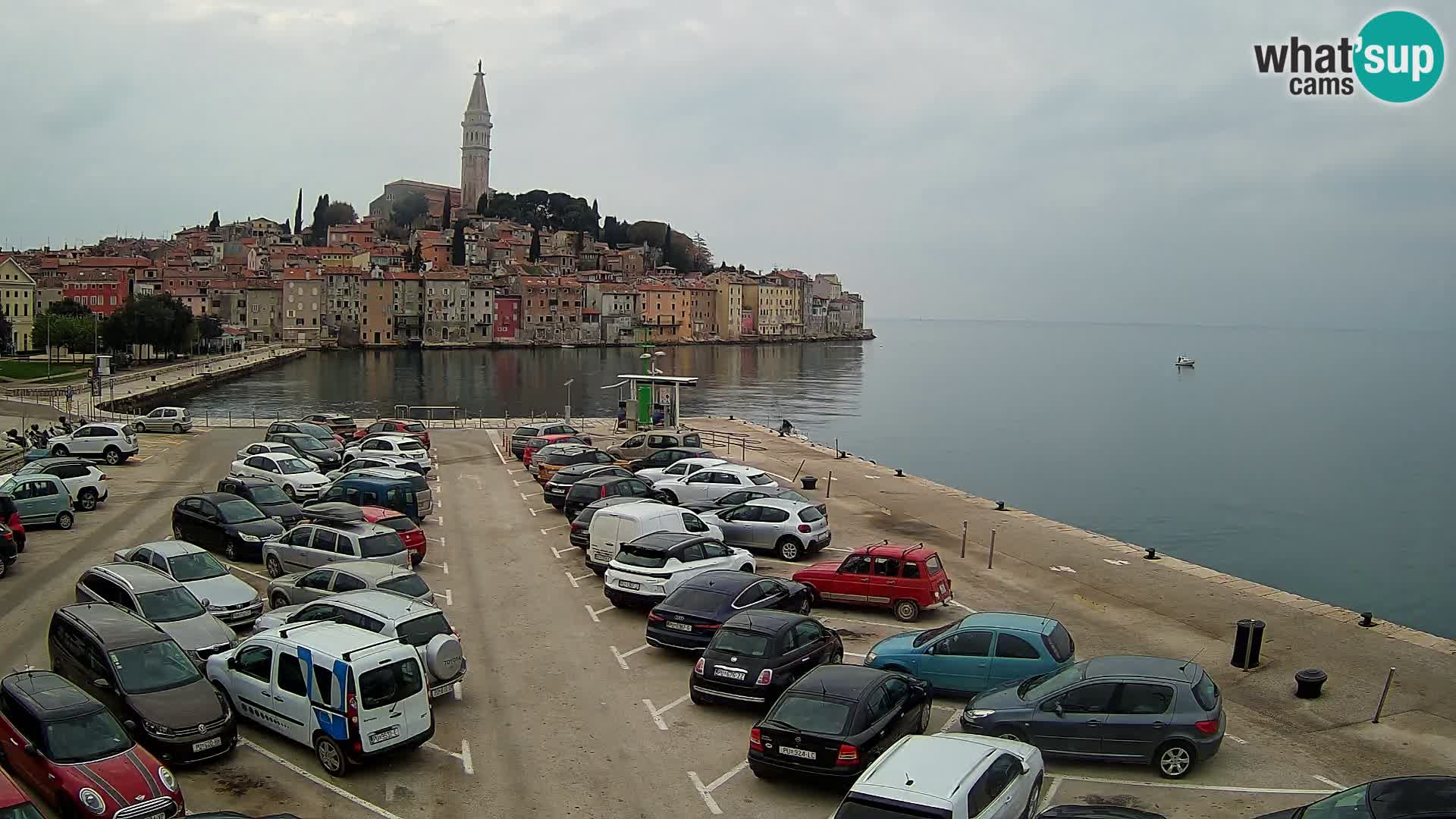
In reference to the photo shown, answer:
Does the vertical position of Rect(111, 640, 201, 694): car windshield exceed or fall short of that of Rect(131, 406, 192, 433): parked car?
it exceeds it

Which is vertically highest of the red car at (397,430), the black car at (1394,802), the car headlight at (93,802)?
the black car at (1394,802)

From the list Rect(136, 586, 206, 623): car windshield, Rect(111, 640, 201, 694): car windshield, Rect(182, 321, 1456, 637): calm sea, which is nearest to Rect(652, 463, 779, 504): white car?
Rect(136, 586, 206, 623): car windshield

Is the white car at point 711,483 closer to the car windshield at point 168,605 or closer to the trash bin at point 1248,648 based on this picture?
the trash bin at point 1248,648

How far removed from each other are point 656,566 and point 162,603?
245 inches

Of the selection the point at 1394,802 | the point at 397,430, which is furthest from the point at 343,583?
the point at 397,430

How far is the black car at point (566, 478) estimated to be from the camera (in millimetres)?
23767

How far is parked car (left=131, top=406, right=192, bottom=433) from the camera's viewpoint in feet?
125

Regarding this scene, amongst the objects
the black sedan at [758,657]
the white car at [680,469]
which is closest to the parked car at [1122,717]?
the black sedan at [758,657]

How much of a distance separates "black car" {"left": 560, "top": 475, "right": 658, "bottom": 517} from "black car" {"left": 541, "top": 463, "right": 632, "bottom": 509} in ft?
2.24

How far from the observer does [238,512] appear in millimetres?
18688

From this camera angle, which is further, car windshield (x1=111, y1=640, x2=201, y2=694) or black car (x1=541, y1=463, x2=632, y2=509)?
black car (x1=541, y1=463, x2=632, y2=509)

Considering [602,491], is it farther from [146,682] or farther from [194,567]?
[146,682]

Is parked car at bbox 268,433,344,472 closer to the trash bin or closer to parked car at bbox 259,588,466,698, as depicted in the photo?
parked car at bbox 259,588,466,698

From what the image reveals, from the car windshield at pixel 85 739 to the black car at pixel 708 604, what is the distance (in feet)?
20.1
